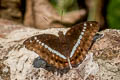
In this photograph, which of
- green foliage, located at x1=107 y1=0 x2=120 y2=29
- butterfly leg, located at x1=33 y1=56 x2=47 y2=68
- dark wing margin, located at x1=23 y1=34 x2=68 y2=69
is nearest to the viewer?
dark wing margin, located at x1=23 y1=34 x2=68 y2=69

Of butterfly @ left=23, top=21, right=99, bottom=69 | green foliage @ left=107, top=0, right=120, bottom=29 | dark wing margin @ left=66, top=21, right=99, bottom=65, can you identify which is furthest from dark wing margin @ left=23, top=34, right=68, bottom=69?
green foliage @ left=107, top=0, right=120, bottom=29

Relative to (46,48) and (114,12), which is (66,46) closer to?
(46,48)

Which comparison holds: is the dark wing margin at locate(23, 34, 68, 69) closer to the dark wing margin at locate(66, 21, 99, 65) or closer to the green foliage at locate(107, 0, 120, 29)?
the dark wing margin at locate(66, 21, 99, 65)

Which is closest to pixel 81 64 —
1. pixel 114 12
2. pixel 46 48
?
pixel 46 48

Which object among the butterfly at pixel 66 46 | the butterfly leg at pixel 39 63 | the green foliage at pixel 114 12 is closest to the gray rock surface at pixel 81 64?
the butterfly leg at pixel 39 63

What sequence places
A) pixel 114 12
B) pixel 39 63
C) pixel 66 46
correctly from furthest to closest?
pixel 114 12
pixel 39 63
pixel 66 46

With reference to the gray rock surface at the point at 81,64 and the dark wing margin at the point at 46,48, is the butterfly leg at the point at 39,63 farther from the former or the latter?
the dark wing margin at the point at 46,48

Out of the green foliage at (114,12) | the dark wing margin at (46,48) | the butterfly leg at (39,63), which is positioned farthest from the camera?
the green foliage at (114,12)

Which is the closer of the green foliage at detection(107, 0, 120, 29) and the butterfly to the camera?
the butterfly

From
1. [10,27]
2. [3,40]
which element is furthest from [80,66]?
[10,27]
